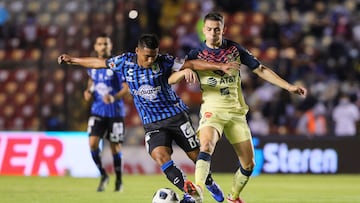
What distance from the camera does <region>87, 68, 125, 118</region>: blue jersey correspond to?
521 inches

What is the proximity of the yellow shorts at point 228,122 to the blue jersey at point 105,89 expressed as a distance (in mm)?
A: 3774

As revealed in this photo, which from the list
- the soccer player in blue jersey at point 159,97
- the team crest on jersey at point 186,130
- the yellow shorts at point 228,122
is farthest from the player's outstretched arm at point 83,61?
the yellow shorts at point 228,122

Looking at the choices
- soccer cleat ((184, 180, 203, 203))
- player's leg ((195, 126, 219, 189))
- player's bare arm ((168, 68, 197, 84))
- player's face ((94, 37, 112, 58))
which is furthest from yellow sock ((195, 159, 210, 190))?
player's face ((94, 37, 112, 58))

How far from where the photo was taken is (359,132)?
792 inches

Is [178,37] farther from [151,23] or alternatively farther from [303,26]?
[303,26]

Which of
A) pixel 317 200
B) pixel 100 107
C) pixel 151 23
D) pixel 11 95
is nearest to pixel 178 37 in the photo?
pixel 151 23

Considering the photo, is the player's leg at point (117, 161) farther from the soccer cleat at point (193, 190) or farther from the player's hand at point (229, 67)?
the soccer cleat at point (193, 190)

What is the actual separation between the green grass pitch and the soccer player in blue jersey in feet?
4.86

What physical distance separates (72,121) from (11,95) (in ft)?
9.95

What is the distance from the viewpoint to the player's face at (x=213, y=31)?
938 centimetres

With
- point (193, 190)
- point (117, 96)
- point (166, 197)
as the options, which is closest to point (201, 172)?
point (193, 190)

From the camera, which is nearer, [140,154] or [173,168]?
[173,168]

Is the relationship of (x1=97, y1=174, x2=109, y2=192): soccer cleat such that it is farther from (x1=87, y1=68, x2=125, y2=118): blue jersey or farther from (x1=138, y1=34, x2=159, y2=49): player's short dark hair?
(x1=138, y1=34, x2=159, y2=49): player's short dark hair

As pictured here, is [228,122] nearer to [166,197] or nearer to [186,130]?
[186,130]
